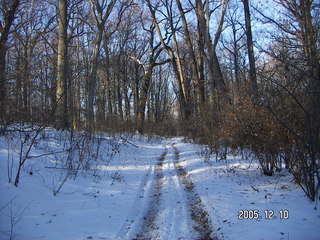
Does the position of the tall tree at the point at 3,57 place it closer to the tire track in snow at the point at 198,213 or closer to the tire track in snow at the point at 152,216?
the tire track in snow at the point at 152,216

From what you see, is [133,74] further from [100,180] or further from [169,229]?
[169,229]

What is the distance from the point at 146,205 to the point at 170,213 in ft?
2.26

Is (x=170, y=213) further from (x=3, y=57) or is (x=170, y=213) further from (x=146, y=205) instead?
(x=3, y=57)

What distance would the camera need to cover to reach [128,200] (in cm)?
498

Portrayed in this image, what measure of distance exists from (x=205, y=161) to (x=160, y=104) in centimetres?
3275

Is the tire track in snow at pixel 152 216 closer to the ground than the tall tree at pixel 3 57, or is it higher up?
closer to the ground

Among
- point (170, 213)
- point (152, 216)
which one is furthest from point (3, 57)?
point (170, 213)

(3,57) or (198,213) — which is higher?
(3,57)

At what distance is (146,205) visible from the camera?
474 cm

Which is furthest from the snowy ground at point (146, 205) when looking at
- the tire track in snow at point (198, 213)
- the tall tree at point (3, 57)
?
the tall tree at point (3, 57)

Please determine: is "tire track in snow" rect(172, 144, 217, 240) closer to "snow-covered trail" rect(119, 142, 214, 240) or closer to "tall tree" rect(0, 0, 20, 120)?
"snow-covered trail" rect(119, 142, 214, 240)

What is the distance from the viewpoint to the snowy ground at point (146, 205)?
11.1ft

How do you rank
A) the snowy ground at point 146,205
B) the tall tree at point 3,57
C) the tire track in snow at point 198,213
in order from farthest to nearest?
1. the tall tree at point 3,57
2. the tire track in snow at point 198,213
3. the snowy ground at point 146,205

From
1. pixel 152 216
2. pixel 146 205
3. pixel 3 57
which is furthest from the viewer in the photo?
pixel 3 57
